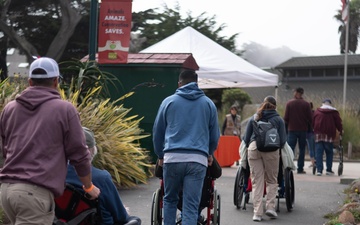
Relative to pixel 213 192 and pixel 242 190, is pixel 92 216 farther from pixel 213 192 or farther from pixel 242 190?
pixel 242 190

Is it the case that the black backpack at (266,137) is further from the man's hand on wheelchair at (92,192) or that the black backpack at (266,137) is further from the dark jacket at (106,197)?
the man's hand on wheelchair at (92,192)

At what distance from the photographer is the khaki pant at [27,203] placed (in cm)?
475

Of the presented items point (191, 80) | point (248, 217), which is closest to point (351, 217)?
point (248, 217)

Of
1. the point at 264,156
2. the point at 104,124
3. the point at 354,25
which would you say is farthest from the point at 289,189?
the point at 354,25

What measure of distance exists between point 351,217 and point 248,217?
4.92ft

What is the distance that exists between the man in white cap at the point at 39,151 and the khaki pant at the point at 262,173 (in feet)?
18.1

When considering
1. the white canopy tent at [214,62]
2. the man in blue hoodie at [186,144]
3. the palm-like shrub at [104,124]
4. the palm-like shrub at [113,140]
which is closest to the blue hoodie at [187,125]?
the man in blue hoodie at [186,144]

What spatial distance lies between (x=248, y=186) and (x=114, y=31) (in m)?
4.59

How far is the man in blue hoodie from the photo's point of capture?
7.27 meters

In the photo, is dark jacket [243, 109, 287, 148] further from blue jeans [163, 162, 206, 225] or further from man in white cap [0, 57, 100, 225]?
man in white cap [0, 57, 100, 225]

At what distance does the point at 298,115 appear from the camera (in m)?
16.8

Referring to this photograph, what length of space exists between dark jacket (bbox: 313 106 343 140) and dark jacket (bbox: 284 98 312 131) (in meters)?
0.22

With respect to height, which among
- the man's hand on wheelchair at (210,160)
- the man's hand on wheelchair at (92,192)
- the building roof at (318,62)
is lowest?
the man's hand on wheelchair at (210,160)

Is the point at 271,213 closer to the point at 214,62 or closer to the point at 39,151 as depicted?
the point at 39,151
